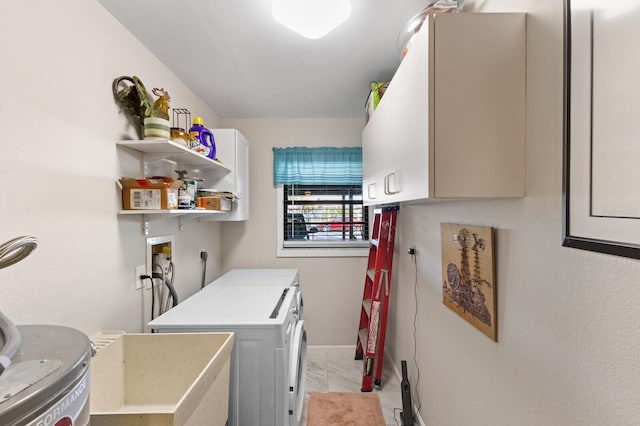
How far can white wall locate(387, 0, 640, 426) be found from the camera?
1.94 ft

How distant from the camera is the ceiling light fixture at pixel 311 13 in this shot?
1157mm

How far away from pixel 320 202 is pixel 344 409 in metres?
1.81

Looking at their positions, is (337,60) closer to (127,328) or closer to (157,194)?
(157,194)

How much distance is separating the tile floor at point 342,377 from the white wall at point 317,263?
0.35 feet

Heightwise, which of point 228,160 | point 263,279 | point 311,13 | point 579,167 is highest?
point 311,13

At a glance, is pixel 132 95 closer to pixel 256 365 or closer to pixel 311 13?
pixel 311 13

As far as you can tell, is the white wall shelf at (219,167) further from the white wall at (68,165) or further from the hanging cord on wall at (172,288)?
the hanging cord on wall at (172,288)

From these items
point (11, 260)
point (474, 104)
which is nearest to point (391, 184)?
point (474, 104)

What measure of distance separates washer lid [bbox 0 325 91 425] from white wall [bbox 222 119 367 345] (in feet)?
7.43

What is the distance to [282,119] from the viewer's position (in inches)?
112

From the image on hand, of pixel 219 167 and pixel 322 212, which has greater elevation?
pixel 219 167

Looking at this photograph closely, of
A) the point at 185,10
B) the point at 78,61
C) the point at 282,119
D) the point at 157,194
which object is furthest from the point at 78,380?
the point at 282,119

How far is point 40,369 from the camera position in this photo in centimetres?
48

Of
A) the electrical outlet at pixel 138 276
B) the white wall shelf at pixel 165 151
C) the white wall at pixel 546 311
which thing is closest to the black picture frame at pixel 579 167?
the white wall at pixel 546 311
